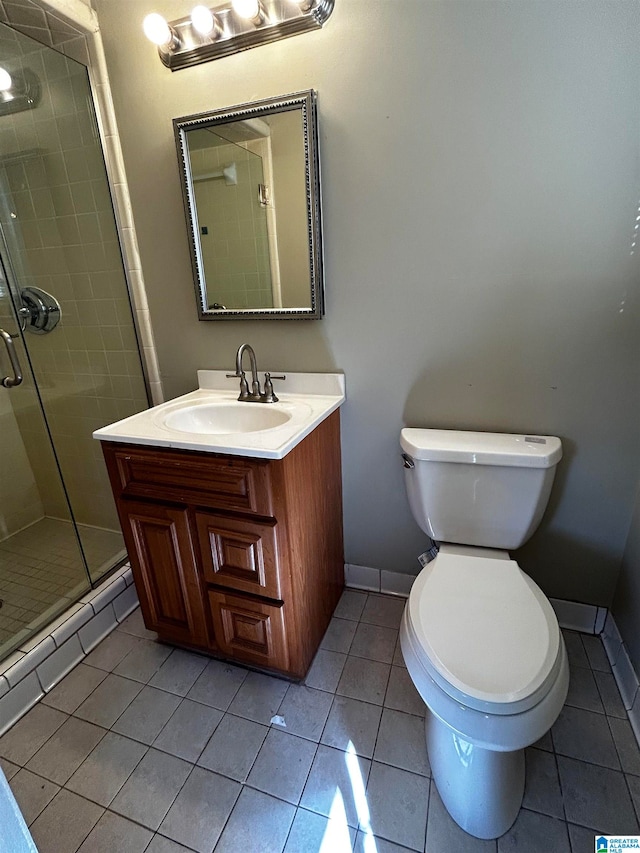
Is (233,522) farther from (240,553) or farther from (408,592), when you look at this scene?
(408,592)

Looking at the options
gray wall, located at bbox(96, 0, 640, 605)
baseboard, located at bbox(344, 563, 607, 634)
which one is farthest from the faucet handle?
baseboard, located at bbox(344, 563, 607, 634)

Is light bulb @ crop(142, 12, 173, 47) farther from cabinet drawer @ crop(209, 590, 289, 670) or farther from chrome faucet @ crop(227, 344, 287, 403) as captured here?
cabinet drawer @ crop(209, 590, 289, 670)

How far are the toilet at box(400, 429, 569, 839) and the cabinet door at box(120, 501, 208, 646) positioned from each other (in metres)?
0.67

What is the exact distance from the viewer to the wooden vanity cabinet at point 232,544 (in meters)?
1.11

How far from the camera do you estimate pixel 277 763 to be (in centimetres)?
110

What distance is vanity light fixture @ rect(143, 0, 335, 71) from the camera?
1.15 metres

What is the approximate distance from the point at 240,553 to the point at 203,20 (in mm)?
1569

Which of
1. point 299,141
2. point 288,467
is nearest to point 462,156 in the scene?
point 299,141

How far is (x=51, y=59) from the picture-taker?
1458mm

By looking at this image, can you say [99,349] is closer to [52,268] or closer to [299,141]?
[52,268]

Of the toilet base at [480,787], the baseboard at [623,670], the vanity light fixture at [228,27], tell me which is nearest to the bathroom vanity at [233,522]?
the toilet base at [480,787]

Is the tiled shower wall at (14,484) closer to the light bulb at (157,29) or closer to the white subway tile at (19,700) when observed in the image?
the white subway tile at (19,700)

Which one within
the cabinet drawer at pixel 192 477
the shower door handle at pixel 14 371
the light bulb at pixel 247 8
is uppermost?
the light bulb at pixel 247 8

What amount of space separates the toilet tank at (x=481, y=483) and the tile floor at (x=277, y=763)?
0.54 metres
